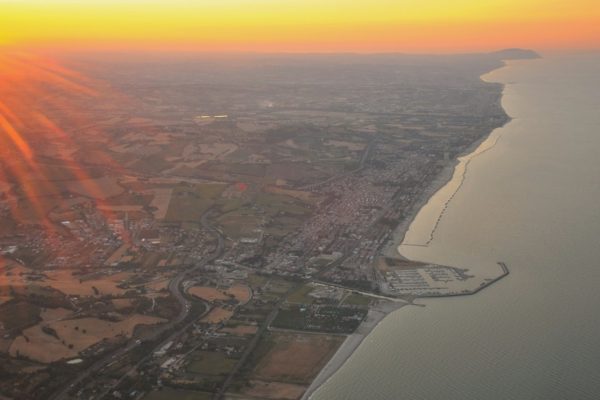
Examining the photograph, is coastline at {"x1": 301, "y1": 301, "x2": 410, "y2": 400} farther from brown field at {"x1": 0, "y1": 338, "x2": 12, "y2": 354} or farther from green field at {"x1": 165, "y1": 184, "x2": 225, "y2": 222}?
green field at {"x1": 165, "y1": 184, "x2": 225, "y2": 222}

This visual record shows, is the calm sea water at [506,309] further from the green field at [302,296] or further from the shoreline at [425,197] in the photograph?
the green field at [302,296]

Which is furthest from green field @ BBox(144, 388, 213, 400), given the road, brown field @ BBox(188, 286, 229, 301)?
brown field @ BBox(188, 286, 229, 301)

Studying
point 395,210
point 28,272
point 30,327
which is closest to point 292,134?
point 395,210

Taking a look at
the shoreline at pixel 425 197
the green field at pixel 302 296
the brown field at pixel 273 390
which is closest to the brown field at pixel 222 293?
the green field at pixel 302 296

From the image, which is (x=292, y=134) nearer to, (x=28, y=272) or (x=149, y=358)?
(x=28, y=272)

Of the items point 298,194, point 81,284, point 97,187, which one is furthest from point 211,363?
point 97,187

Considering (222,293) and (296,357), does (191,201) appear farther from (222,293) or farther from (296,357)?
(296,357)
